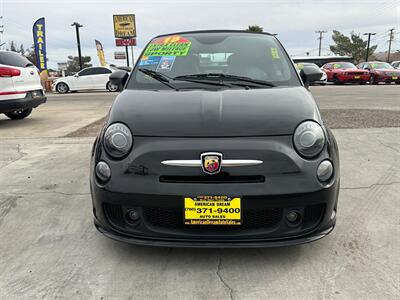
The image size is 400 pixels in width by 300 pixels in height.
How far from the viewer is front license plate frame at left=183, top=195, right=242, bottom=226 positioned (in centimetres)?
209

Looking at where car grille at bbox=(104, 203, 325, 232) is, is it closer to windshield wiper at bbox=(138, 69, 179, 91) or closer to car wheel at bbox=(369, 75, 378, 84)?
windshield wiper at bbox=(138, 69, 179, 91)

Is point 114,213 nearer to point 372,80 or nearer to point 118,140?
point 118,140

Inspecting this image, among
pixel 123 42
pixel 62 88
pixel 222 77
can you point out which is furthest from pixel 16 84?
pixel 123 42

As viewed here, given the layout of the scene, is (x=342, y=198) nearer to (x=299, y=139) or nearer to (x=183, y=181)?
(x=299, y=139)

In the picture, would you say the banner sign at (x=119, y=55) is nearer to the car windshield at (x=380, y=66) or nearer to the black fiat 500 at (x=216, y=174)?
the car windshield at (x=380, y=66)

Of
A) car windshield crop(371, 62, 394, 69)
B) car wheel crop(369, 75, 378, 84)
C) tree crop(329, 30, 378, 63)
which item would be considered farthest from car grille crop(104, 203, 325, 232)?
tree crop(329, 30, 378, 63)

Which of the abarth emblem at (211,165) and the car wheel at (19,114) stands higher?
the abarth emblem at (211,165)

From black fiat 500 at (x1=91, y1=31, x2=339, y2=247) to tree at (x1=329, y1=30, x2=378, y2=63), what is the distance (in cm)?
6294

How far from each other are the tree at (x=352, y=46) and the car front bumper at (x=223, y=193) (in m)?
63.1

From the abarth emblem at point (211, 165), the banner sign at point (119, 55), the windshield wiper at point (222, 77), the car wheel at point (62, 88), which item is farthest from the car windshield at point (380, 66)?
the banner sign at point (119, 55)

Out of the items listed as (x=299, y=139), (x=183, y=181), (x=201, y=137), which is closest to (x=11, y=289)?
(x=183, y=181)

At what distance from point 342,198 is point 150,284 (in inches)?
80.2

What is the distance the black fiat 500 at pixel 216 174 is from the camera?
211cm

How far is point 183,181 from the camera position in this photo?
6.98 ft
